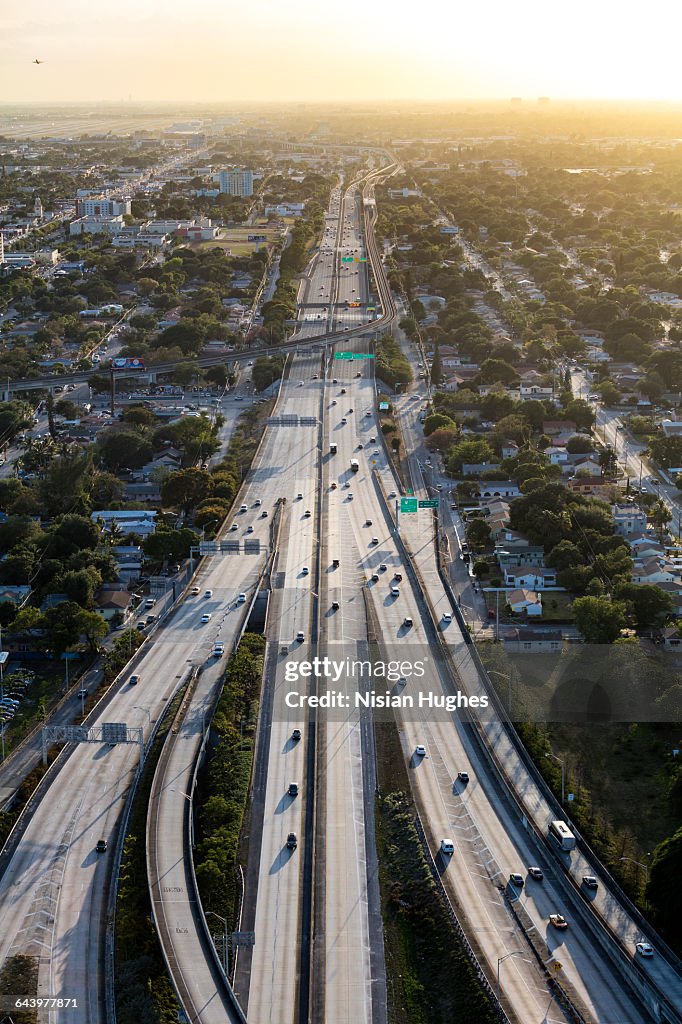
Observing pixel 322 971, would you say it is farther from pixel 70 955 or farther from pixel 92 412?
pixel 92 412

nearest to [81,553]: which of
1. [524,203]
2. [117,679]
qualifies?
[117,679]

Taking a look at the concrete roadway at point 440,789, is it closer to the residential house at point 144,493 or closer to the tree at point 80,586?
the residential house at point 144,493

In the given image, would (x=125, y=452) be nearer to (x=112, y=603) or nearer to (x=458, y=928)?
(x=112, y=603)

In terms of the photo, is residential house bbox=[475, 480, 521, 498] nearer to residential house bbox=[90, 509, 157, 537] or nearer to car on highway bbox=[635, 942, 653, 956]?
residential house bbox=[90, 509, 157, 537]

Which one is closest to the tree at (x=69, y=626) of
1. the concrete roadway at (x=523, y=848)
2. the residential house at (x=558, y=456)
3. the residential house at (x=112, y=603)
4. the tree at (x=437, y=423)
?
the residential house at (x=112, y=603)

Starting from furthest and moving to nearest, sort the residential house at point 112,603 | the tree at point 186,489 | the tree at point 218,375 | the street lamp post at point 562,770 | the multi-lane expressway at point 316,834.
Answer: the tree at point 218,375 < the tree at point 186,489 < the residential house at point 112,603 < the street lamp post at point 562,770 < the multi-lane expressway at point 316,834

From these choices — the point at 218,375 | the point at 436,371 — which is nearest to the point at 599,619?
Result: the point at 436,371
